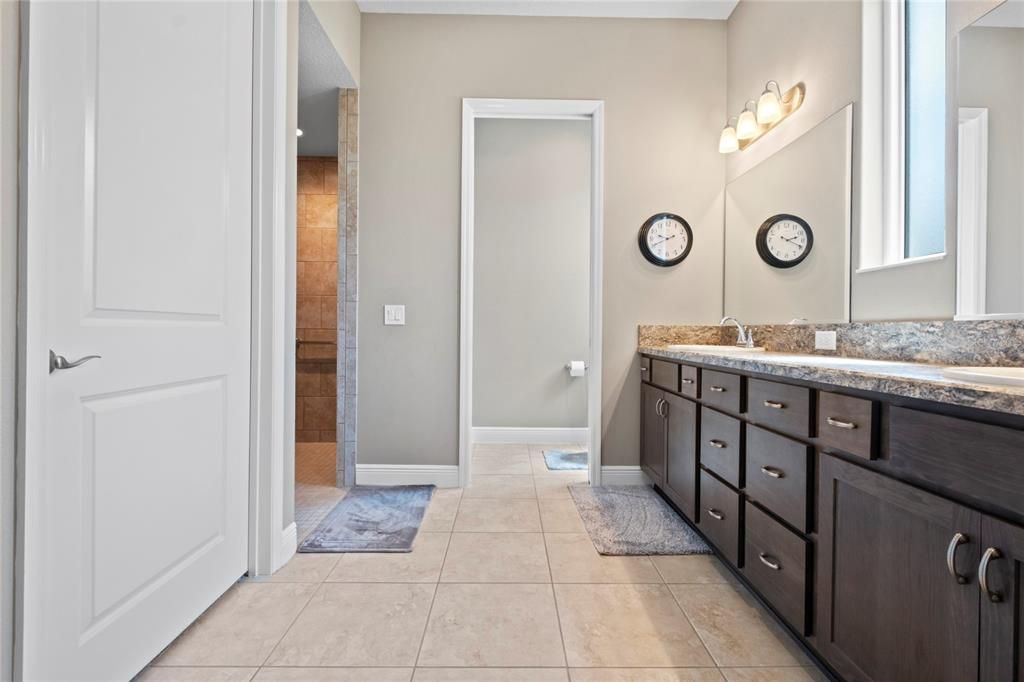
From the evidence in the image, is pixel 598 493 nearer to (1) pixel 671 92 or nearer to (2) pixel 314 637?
(2) pixel 314 637

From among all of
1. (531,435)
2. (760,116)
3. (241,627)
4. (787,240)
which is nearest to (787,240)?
(787,240)

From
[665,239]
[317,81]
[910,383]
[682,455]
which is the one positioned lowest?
[682,455]

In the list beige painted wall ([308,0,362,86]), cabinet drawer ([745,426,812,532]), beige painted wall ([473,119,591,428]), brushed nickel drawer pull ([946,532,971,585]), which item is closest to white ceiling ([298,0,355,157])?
beige painted wall ([308,0,362,86])

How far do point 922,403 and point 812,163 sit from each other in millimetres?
1643

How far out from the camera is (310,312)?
4066mm

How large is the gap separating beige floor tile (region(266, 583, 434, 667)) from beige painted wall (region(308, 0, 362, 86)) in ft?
7.90

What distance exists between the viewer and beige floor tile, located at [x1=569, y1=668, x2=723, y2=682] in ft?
4.17

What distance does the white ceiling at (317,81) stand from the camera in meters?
Result: 2.28

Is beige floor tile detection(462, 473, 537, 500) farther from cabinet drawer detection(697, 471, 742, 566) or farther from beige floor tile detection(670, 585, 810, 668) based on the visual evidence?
beige floor tile detection(670, 585, 810, 668)

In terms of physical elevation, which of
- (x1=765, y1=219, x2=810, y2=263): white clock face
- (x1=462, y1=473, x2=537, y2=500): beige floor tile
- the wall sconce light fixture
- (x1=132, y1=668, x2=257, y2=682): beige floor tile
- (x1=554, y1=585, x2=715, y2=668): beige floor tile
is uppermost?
the wall sconce light fixture

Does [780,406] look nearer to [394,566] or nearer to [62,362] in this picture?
[394,566]

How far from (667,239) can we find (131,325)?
2.60 m

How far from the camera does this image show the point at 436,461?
9.41 feet

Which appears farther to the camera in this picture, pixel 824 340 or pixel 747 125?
pixel 747 125
